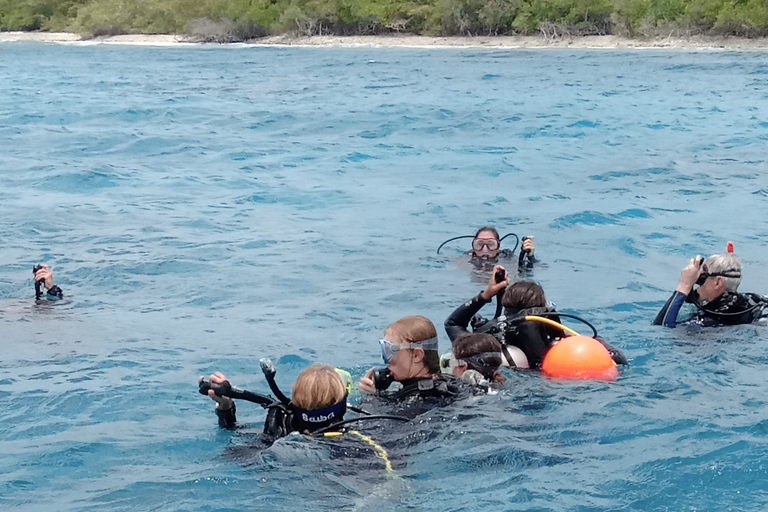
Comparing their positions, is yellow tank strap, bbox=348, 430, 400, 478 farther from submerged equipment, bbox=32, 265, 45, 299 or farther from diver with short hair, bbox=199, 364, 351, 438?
submerged equipment, bbox=32, 265, 45, 299

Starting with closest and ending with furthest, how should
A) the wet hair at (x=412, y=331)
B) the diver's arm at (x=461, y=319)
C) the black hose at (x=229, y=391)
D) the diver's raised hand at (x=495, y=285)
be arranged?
1. the black hose at (x=229, y=391)
2. the wet hair at (x=412, y=331)
3. the diver's raised hand at (x=495, y=285)
4. the diver's arm at (x=461, y=319)

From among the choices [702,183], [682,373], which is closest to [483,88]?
[702,183]

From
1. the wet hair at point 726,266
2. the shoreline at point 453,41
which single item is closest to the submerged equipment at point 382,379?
the wet hair at point 726,266

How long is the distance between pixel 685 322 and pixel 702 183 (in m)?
7.94

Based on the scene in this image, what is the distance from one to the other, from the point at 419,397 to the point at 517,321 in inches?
43.1

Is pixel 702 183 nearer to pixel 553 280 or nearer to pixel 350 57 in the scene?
pixel 553 280

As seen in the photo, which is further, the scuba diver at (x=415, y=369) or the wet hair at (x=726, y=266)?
the wet hair at (x=726, y=266)

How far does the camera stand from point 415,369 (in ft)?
18.0

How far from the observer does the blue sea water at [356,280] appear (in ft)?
17.3

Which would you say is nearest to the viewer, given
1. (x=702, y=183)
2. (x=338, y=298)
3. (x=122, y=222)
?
(x=338, y=298)

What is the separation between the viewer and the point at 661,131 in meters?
20.3

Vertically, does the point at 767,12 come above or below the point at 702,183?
above

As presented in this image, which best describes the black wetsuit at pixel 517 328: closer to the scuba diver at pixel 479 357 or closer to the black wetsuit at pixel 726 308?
the scuba diver at pixel 479 357

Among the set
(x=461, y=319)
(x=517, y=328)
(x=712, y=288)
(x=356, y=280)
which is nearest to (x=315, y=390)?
(x=461, y=319)
